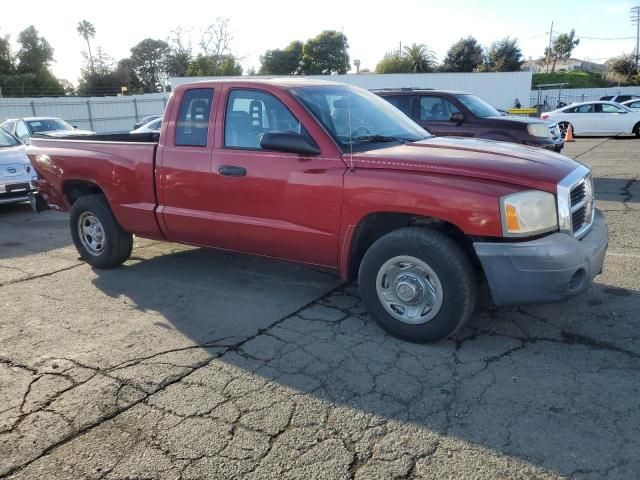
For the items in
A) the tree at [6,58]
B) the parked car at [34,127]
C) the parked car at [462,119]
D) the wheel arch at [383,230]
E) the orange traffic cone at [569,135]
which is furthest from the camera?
the tree at [6,58]

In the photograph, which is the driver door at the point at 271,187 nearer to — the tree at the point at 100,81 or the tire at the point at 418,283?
the tire at the point at 418,283

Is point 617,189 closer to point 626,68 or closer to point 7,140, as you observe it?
point 7,140

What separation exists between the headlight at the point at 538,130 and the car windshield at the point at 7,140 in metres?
9.50

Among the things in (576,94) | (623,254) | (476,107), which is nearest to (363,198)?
(623,254)

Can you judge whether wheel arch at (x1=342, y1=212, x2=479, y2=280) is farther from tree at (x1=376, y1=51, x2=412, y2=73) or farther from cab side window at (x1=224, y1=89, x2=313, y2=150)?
tree at (x1=376, y1=51, x2=412, y2=73)

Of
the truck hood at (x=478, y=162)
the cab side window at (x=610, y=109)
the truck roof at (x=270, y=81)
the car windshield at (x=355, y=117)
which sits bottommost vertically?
the cab side window at (x=610, y=109)

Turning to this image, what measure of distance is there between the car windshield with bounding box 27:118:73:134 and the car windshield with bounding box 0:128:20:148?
4732mm

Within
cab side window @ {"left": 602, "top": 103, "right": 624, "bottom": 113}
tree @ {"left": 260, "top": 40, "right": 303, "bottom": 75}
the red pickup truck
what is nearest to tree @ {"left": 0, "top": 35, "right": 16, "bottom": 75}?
tree @ {"left": 260, "top": 40, "right": 303, "bottom": 75}

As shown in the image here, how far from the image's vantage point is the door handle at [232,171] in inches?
180

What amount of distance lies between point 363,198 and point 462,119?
682 cm

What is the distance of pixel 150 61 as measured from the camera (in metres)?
79.8

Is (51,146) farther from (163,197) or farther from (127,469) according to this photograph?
(127,469)

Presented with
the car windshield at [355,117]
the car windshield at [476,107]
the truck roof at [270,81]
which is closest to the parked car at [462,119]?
the car windshield at [476,107]

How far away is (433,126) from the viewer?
10320 millimetres
